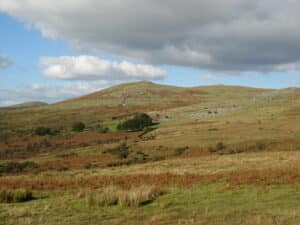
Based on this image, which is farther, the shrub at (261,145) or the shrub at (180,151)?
the shrub at (180,151)

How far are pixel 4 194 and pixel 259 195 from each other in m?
9.11

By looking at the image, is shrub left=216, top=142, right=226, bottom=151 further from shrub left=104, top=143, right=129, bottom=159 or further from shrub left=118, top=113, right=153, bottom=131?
shrub left=118, top=113, right=153, bottom=131

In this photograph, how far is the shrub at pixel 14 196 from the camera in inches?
542

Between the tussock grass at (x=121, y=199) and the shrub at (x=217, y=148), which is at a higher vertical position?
the tussock grass at (x=121, y=199)

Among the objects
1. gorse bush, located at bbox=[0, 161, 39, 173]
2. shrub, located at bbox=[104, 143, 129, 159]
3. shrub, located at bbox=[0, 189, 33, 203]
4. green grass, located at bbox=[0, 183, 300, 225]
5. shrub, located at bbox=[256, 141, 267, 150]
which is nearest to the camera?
green grass, located at bbox=[0, 183, 300, 225]

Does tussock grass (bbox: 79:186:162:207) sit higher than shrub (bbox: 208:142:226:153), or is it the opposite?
tussock grass (bbox: 79:186:162:207)

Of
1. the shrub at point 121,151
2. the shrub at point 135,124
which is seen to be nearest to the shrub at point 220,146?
the shrub at point 121,151

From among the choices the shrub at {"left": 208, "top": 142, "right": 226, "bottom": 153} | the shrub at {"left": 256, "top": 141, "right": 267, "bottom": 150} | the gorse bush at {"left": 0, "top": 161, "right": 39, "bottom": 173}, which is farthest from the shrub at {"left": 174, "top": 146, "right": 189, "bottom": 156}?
the gorse bush at {"left": 0, "top": 161, "right": 39, "bottom": 173}

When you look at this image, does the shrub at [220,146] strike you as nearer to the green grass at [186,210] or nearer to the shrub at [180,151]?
the shrub at [180,151]

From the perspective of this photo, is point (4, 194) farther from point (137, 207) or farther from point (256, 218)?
point (256, 218)

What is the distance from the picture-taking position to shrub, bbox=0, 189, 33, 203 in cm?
1378

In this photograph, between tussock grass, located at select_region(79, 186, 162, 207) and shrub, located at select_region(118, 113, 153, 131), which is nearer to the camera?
→ tussock grass, located at select_region(79, 186, 162, 207)

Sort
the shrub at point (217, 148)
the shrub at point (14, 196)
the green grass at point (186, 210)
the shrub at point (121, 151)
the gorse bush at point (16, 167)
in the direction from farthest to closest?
the shrub at point (121, 151)
the shrub at point (217, 148)
the gorse bush at point (16, 167)
the shrub at point (14, 196)
the green grass at point (186, 210)

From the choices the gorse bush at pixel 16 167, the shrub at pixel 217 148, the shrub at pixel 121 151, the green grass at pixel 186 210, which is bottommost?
the gorse bush at pixel 16 167
